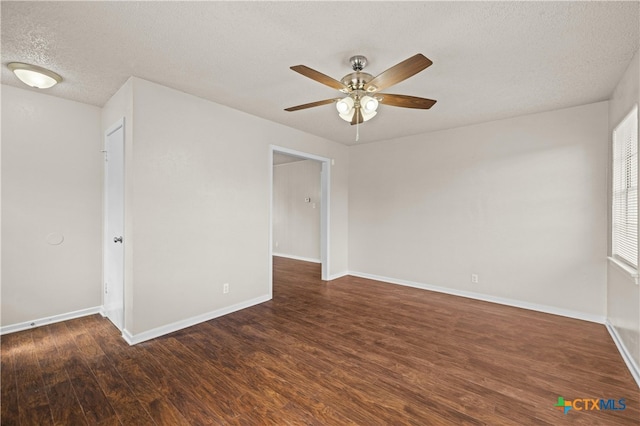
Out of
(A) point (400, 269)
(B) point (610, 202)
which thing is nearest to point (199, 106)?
(A) point (400, 269)

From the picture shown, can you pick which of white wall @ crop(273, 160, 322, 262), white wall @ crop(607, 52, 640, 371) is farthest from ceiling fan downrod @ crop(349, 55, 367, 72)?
white wall @ crop(273, 160, 322, 262)

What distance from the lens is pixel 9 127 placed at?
9.43 feet

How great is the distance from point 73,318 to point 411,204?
197 inches

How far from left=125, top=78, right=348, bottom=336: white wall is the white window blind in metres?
3.86

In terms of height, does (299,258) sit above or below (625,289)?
below

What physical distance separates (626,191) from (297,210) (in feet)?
18.8

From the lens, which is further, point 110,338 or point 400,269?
point 400,269

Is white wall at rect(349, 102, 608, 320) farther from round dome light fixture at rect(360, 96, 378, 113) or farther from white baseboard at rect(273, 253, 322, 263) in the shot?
round dome light fixture at rect(360, 96, 378, 113)

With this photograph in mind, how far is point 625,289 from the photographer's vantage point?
8.36 feet

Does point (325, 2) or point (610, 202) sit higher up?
point (325, 2)

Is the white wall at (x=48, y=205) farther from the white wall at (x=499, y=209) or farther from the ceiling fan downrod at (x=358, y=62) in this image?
the white wall at (x=499, y=209)

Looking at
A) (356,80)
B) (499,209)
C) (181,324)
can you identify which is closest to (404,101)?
(356,80)

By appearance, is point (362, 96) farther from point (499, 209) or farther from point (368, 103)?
point (499, 209)

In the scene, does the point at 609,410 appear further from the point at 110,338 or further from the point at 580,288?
the point at 110,338
